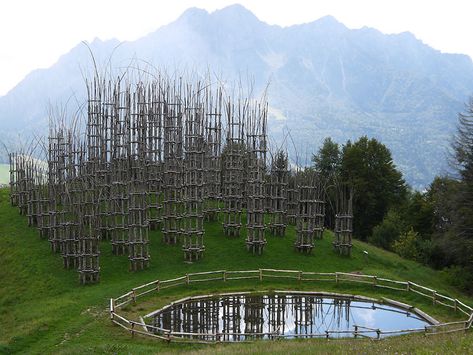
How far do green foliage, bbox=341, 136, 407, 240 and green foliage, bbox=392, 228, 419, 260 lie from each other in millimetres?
8342

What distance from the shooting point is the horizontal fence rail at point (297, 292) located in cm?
2347

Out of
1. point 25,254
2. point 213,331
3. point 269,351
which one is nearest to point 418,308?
point 213,331

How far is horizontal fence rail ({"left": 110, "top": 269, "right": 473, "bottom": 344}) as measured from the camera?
23.5 meters

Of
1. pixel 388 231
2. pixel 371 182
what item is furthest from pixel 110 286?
pixel 371 182

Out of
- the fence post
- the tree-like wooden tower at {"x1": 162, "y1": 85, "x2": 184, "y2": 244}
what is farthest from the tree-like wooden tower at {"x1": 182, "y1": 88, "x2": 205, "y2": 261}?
the fence post

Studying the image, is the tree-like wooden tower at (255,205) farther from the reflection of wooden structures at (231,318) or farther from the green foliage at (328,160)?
the green foliage at (328,160)

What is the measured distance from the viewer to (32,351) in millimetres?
22656

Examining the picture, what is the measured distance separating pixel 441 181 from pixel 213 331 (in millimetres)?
34745

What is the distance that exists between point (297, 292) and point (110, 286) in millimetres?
11058

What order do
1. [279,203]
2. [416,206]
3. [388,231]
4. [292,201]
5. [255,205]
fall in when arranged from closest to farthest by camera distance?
1. [255,205]
2. [279,203]
3. [292,201]
4. [388,231]
5. [416,206]

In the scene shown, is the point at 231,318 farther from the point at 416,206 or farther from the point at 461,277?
the point at 416,206

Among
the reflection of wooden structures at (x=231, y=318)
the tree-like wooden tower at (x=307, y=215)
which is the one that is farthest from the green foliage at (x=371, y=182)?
the reflection of wooden structures at (x=231, y=318)

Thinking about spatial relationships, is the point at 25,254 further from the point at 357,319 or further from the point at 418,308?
the point at 418,308

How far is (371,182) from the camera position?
177ft
